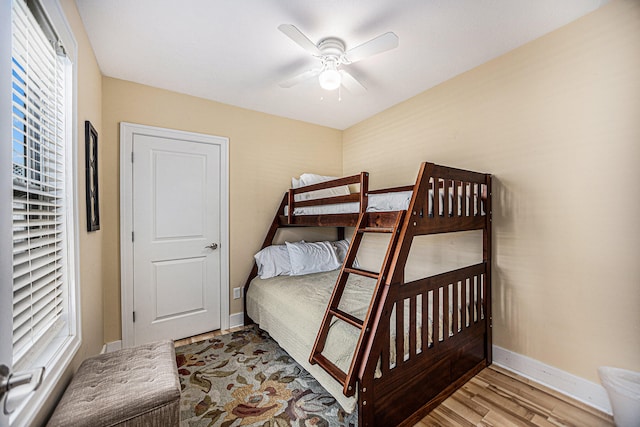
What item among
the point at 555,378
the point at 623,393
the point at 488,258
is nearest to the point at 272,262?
the point at 488,258

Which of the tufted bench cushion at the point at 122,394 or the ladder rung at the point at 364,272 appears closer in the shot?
the tufted bench cushion at the point at 122,394

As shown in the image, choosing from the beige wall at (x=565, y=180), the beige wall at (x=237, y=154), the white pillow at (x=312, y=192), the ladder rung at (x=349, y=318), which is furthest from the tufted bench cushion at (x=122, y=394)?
the beige wall at (x=565, y=180)

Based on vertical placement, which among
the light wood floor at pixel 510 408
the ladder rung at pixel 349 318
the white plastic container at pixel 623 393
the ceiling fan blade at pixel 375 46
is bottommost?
the light wood floor at pixel 510 408

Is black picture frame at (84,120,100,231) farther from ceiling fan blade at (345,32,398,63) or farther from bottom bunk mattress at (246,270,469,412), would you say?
ceiling fan blade at (345,32,398,63)

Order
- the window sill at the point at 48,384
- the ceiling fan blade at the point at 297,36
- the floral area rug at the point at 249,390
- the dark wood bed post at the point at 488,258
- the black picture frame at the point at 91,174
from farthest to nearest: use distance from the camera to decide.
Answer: the dark wood bed post at the point at 488,258 → the black picture frame at the point at 91,174 → the floral area rug at the point at 249,390 → the ceiling fan blade at the point at 297,36 → the window sill at the point at 48,384

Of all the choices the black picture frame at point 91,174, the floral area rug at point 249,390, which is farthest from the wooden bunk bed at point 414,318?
the black picture frame at point 91,174

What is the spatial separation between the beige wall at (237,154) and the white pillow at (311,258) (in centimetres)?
48

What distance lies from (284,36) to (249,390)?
248 centimetres

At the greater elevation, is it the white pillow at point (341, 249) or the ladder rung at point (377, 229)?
the ladder rung at point (377, 229)

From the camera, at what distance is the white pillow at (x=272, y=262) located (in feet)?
9.34

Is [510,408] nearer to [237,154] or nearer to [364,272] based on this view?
[364,272]

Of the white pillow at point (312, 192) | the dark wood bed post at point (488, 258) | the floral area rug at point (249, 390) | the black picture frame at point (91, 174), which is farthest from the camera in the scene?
the white pillow at point (312, 192)

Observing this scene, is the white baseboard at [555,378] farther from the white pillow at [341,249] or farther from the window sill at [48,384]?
the window sill at [48,384]

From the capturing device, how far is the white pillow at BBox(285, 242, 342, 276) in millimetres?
2900
